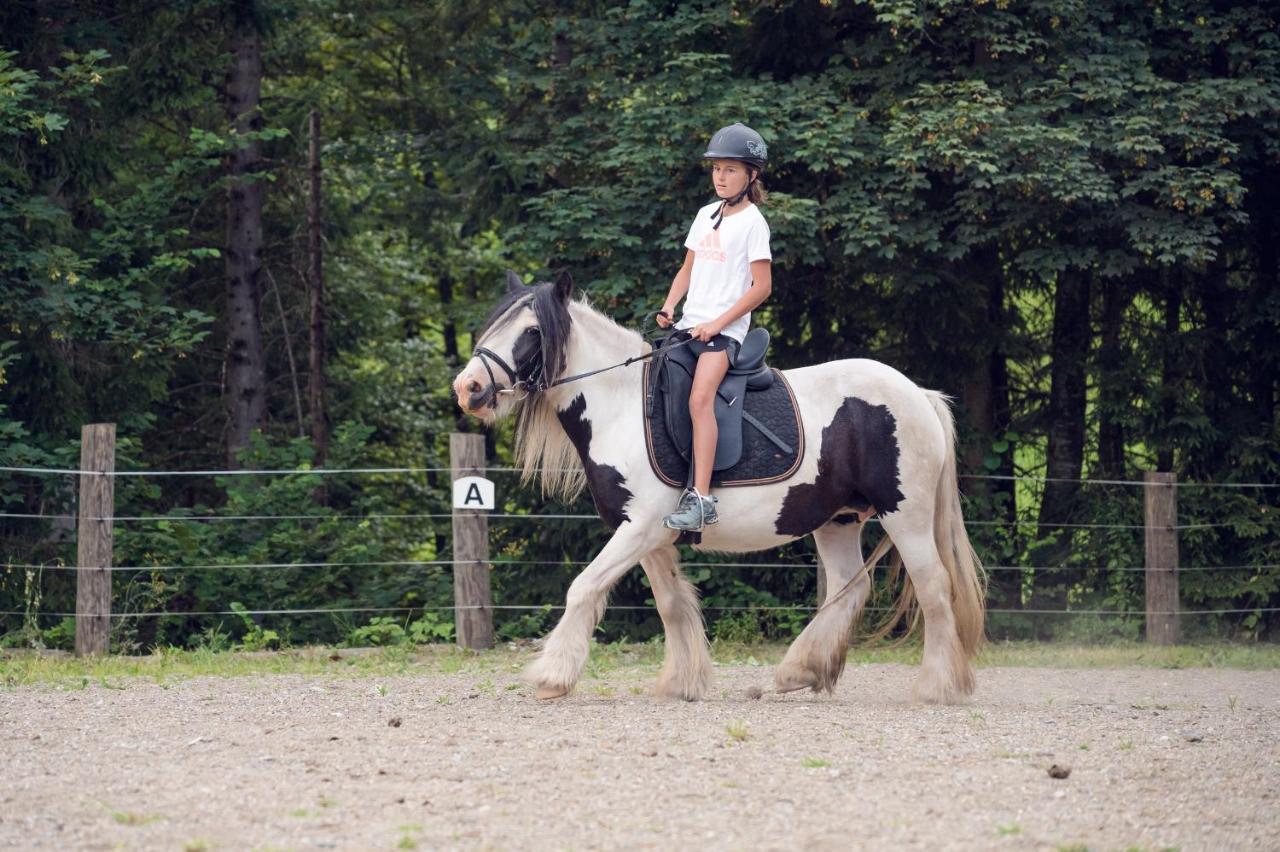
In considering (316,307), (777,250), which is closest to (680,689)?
(777,250)

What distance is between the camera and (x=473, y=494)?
35.1 ft

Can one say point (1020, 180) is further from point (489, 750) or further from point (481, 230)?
point (489, 750)

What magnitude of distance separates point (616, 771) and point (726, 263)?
3004mm

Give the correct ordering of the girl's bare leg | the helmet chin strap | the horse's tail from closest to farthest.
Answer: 1. the girl's bare leg
2. the helmet chin strap
3. the horse's tail

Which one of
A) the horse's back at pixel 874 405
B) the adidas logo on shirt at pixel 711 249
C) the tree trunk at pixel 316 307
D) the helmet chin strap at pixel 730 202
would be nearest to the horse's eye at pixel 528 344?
the adidas logo on shirt at pixel 711 249

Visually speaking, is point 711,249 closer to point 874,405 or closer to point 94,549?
point 874,405

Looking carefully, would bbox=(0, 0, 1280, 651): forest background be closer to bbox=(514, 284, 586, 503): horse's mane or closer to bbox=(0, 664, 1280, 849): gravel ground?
bbox=(514, 284, 586, 503): horse's mane

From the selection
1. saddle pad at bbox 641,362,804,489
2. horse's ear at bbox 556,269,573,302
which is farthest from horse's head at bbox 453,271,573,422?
saddle pad at bbox 641,362,804,489

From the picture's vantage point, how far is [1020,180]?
37.9 feet

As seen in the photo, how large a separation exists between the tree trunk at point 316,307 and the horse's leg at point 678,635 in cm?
894

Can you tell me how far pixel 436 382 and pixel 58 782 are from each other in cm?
1707

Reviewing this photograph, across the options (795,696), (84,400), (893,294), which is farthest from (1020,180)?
(84,400)

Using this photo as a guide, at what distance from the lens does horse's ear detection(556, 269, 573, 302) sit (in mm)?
7414

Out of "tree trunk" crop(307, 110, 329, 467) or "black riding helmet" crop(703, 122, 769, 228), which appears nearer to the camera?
"black riding helmet" crop(703, 122, 769, 228)
